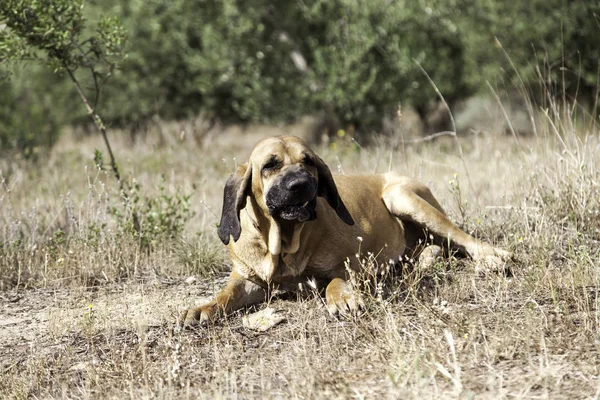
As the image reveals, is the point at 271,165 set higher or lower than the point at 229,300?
higher

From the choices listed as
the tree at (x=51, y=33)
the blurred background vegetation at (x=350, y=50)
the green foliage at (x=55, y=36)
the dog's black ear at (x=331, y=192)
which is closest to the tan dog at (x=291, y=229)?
the dog's black ear at (x=331, y=192)

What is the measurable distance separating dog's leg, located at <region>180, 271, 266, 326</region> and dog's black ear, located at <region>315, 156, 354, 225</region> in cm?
80

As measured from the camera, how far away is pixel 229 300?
16.2 ft

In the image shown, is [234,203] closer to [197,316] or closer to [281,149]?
[281,149]

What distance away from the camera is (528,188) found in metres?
6.84

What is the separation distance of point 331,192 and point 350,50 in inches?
410

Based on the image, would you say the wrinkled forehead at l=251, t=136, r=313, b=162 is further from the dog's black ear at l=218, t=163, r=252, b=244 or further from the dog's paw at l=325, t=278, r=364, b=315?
the dog's paw at l=325, t=278, r=364, b=315

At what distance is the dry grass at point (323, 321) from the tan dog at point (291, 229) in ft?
A: 0.55

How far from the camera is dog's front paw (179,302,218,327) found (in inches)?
184

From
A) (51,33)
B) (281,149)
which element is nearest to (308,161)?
(281,149)

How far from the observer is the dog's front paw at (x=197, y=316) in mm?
4664

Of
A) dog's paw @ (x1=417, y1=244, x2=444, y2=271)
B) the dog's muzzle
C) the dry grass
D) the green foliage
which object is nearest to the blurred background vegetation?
the green foliage

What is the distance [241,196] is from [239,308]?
33.4 inches

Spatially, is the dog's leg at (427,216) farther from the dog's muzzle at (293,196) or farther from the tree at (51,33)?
the tree at (51,33)
